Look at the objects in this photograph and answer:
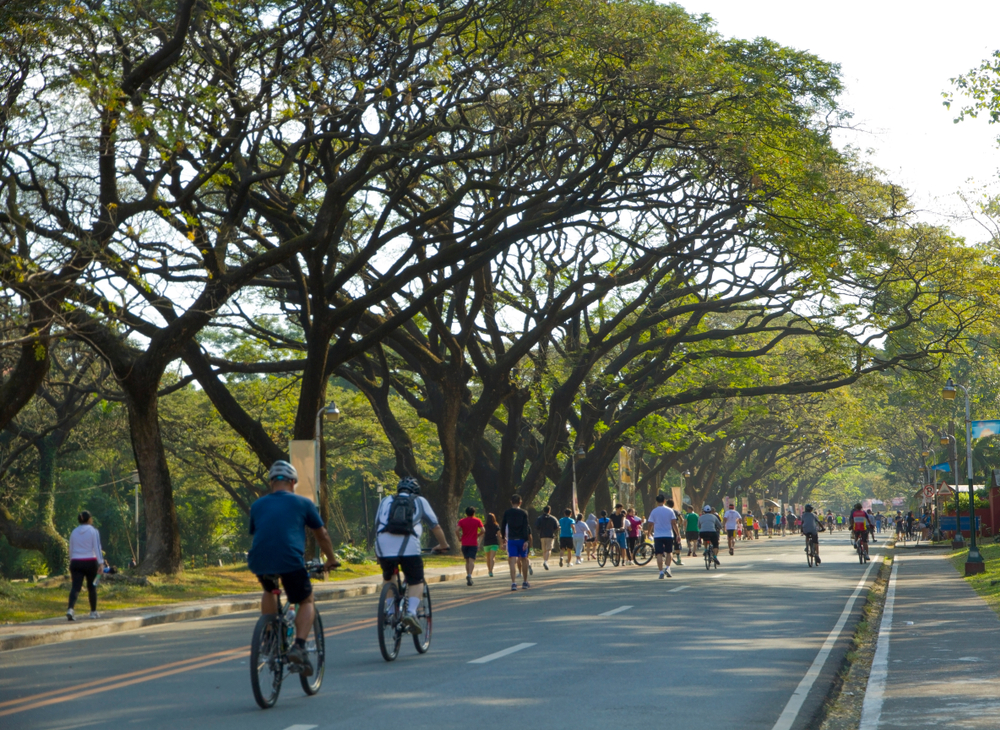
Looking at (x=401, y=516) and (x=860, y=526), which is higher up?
(x=401, y=516)

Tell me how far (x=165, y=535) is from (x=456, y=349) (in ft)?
35.0

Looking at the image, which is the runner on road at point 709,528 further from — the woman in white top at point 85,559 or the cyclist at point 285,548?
the cyclist at point 285,548

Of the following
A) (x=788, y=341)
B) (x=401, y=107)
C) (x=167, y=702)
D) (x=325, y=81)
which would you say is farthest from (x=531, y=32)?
(x=788, y=341)

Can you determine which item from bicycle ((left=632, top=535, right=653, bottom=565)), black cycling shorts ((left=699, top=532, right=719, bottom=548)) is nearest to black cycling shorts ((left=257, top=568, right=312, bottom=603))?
black cycling shorts ((left=699, top=532, right=719, bottom=548))

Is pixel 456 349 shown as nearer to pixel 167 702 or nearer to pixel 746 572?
pixel 746 572

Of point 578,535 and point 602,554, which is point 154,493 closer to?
point 602,554

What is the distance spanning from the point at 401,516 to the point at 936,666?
518 centimetres

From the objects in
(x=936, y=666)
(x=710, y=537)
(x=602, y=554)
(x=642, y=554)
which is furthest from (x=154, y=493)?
(x=936, y=666)

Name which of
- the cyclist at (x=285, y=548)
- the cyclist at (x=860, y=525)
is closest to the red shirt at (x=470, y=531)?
the cyclist at (x=860, y=525)

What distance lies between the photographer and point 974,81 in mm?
20266

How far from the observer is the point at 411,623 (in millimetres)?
10898

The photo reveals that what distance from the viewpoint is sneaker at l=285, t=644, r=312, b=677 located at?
8484mm

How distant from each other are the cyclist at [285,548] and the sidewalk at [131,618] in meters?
6.93

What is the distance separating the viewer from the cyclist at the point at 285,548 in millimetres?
8352
